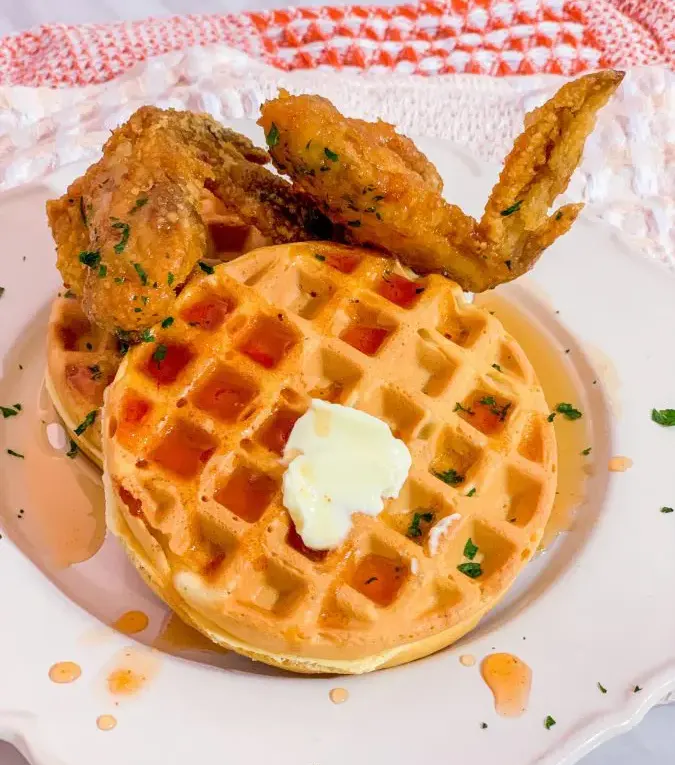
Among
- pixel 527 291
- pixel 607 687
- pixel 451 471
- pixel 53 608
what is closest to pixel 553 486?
pixel 451 471

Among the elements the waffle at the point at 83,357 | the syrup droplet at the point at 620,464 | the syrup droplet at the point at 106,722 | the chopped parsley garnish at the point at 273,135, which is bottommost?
the syrup droplet at the point at 620,464

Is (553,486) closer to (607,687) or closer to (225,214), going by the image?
(607,687)

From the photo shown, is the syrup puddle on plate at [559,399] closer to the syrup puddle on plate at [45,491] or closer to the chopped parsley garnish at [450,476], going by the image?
the chopped parsley garnish at [450,476]

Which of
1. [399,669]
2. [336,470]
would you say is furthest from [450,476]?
[399,669]

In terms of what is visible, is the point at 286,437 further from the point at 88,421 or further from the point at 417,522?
the point at 88,421

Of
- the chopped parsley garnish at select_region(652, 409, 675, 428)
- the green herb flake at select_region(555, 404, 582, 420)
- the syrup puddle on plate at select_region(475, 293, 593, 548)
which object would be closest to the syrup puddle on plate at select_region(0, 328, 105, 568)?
the syrup puddle on plate at select_region(475, 293, 593, 548)

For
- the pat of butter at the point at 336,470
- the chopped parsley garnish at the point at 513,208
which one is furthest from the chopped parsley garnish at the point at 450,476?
the chopped parsley garnish at the point at 513,208
